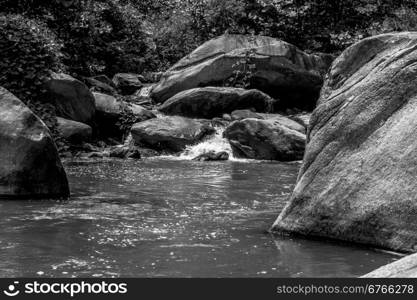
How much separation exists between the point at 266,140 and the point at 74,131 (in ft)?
15.6

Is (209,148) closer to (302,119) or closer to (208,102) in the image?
(208,102)

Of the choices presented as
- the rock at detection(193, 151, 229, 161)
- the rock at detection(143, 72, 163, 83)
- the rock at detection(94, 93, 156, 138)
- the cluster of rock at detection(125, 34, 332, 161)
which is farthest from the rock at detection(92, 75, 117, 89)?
the rock at detection(193, 151, 229, 161)

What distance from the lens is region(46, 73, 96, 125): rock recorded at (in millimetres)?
16656

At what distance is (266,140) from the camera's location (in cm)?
1570

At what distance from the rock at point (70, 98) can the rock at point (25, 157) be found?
7679mm

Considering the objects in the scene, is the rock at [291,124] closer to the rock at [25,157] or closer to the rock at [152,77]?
the rock at [152,77]

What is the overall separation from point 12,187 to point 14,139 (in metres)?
0.65

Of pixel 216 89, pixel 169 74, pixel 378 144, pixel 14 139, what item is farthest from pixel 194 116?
pixel 378 144

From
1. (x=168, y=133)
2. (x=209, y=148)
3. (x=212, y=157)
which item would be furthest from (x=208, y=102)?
(x=212, y=157)

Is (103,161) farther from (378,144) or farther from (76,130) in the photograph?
(378,144)

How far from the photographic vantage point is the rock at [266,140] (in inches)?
610

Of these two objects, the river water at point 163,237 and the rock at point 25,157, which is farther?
the rock at point 25,157

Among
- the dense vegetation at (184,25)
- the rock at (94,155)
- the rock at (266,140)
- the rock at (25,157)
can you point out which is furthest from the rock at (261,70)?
the rock at (25,157)

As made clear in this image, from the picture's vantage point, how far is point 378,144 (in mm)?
6297
